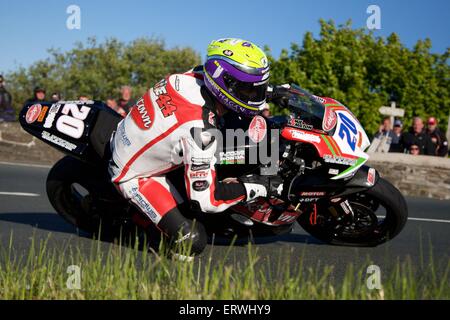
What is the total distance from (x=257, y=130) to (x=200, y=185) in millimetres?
624

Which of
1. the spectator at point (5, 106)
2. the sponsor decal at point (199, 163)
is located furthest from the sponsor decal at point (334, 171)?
the spectator at point (5, 106)

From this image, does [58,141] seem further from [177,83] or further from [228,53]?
[228,53]

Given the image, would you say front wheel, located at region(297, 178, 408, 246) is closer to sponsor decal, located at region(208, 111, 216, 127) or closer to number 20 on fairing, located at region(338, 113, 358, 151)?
number 20 on fairing, located at region(338, 113, 358, 151)

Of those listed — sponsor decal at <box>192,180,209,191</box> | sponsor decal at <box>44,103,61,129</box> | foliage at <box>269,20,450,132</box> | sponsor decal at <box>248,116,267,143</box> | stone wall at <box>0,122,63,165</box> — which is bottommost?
sponsor decal at <box>192,180,209,191</box>

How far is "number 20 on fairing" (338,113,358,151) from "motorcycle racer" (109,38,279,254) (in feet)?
1.99

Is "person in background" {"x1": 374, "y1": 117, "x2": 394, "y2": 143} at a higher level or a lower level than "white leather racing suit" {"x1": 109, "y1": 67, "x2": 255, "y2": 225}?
higher

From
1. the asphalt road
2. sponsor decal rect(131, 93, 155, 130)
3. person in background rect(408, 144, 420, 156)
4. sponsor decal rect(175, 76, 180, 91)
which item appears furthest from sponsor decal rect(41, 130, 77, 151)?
person in background rect(408, 144, 420, 156)

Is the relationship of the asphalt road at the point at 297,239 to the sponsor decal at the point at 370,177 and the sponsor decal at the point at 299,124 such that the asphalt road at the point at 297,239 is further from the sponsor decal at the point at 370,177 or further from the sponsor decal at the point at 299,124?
the sponsor decal at the point at 299,124

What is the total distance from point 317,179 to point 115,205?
64.9 inches

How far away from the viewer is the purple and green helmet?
5.01m

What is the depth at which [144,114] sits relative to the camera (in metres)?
5.23

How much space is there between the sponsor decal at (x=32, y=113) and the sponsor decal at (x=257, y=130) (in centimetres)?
171

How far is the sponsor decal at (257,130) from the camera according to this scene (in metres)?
5.24
